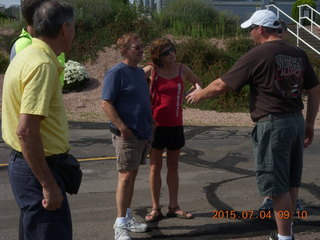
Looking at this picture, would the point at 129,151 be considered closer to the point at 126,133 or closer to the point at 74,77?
the point at 126,133

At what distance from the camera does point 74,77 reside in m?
16.1

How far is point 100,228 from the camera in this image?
512 cm

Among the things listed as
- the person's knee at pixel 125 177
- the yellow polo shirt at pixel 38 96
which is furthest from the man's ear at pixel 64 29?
the person's knee at pixel 125 177

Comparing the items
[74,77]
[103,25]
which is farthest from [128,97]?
[103,25]

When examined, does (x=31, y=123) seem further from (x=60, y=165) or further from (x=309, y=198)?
(x=309, y=198)

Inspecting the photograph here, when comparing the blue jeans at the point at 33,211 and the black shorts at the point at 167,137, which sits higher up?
the blue jeans at the point at 33,211

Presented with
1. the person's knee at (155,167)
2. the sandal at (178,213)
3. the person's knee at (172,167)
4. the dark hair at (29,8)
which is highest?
the dark hair at (29,8)

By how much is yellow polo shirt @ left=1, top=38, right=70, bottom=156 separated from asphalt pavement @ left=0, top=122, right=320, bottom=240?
6.97 feet

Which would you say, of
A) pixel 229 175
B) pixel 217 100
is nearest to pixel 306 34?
pixel 217 100

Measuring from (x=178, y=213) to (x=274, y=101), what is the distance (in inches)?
66.8

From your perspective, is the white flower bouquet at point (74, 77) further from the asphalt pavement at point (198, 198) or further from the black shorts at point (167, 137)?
the black shorts at point (167, 137)

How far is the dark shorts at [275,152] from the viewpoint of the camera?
4.25 m

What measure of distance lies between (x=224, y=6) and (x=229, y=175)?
20762 mm

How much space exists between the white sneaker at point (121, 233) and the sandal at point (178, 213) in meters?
0.76
